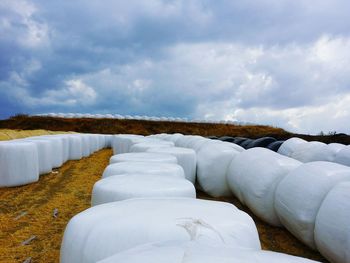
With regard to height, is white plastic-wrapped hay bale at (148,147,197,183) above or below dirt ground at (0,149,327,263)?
above

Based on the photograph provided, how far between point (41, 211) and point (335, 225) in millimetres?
3585

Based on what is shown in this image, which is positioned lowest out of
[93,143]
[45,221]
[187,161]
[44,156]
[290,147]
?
[45,221]

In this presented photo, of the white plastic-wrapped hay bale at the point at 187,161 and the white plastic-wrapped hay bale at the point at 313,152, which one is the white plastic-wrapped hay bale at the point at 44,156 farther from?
the white plastic-wrapped hay bale at the point at 313,152

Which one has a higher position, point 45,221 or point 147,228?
point 147,228

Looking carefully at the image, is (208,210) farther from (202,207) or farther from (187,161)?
(187,161)

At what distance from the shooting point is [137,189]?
2971mm

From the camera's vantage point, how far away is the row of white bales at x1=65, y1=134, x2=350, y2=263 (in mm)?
1601

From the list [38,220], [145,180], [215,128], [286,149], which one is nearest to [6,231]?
[38,220]

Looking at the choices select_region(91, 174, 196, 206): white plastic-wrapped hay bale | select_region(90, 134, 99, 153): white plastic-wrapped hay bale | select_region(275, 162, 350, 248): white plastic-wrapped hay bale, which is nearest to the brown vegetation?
select_region(90, 134, 99, 153): white plastic-wrapped hay bale

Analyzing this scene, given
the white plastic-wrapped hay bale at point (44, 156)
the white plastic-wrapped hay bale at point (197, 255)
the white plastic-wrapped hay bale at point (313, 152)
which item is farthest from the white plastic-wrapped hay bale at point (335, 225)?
the white plastic-wrapped hay bale at point (44, 156)

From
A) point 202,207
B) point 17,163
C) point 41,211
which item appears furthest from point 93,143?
point 202,207

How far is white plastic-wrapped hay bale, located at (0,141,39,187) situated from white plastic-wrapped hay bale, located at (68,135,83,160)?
435 centimetres

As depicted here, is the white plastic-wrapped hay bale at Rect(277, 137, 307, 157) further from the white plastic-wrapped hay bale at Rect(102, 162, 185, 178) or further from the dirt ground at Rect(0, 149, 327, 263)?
the white plastic-wrapped hay bale at Rect(102, 162, 185, 178)

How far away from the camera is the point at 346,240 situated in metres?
3.07
